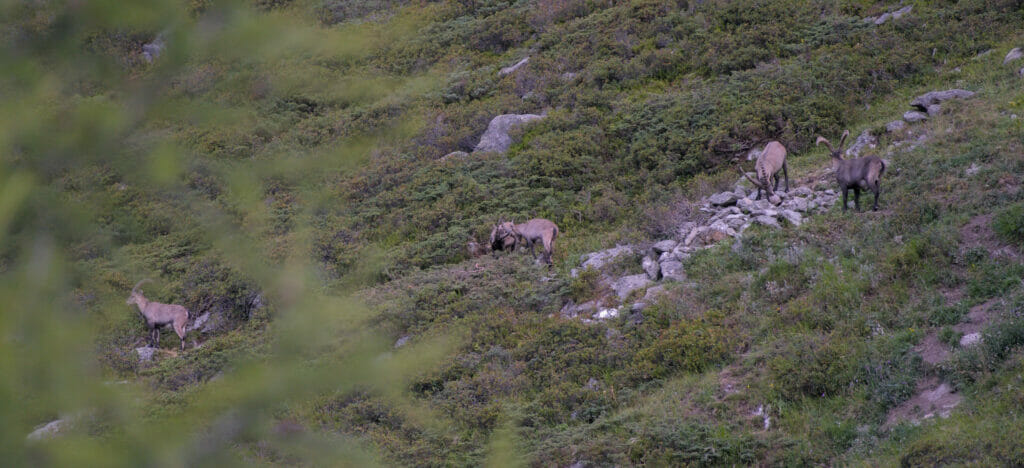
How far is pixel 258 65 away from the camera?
8.05 feet

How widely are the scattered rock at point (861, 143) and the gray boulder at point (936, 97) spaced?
79 centimetres

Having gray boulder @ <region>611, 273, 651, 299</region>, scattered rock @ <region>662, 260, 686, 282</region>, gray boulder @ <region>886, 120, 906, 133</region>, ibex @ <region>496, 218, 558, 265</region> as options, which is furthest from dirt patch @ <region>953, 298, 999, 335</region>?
ibex @ <region>496, 218, 558, 265</region>

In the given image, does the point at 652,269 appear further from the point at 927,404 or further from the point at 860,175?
the point at 927,404

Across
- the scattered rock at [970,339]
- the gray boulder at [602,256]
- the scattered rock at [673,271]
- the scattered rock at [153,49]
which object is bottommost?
the gray boulder at [602,256]

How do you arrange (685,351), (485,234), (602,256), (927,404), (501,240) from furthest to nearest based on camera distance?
(485,234) < (501,240) < (602,256) < (685,351) < (927,404)

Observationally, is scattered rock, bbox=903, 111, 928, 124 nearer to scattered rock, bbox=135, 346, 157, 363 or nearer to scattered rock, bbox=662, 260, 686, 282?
scattered rock, bbox=662, 260, 686, 282

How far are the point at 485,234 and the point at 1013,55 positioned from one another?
37.4ft

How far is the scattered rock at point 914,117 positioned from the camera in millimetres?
15523

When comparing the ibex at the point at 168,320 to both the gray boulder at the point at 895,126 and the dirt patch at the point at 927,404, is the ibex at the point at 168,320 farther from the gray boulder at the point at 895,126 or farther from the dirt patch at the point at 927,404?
the gray boulder at the point at 895,126

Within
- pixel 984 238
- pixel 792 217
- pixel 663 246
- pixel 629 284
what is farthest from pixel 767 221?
pixel 984 238

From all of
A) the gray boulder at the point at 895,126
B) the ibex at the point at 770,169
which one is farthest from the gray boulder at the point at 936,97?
the ibex at the point at 770,169

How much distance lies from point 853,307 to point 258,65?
30.6ft

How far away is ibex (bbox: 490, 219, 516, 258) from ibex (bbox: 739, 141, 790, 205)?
4844mm

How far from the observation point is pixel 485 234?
1739 centimetres
